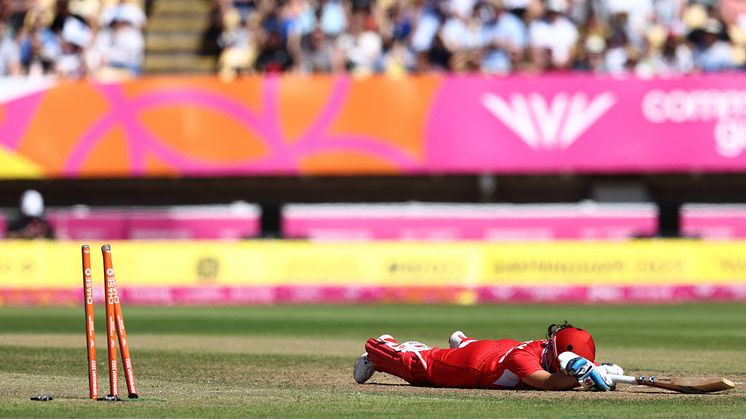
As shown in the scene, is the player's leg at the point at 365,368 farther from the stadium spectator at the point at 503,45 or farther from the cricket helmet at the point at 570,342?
the stadium spectator at the point at 503,45

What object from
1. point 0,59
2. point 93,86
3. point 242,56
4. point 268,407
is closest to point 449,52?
point 242,56

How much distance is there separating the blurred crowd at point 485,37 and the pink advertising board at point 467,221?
268 centimetres

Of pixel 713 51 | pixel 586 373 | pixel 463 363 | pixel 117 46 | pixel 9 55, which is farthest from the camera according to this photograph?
pixel 117 46

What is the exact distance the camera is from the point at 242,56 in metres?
29.6

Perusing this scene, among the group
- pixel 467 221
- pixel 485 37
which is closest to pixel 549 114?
pixel 485 37

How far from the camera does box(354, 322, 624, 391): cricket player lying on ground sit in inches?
421

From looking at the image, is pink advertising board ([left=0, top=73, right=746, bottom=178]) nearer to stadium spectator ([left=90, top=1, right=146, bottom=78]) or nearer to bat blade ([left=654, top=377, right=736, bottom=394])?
stadium spectator ([left=90, top=1, right=146, bottom=78])

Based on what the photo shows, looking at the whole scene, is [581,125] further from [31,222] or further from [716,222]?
[31,222]

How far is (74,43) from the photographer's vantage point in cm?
2928

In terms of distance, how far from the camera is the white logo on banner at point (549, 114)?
91.6 ft

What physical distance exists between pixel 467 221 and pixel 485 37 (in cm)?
358

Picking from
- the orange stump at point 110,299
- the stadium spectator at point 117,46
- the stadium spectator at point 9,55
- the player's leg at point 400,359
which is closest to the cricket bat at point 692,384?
the player's leg at point 400,359

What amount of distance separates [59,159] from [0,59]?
2.73m

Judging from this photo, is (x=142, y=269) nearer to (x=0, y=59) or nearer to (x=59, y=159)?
(x=59, y=159)
